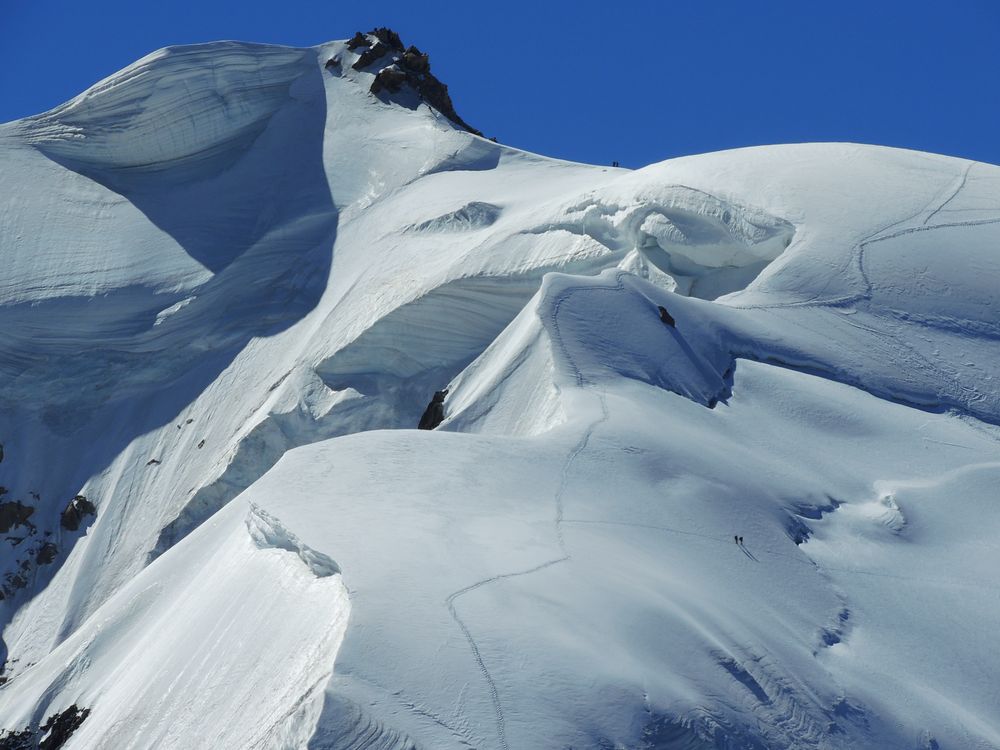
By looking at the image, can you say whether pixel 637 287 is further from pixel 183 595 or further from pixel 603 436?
pixel 183 595

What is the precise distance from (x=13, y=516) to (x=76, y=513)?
110cm

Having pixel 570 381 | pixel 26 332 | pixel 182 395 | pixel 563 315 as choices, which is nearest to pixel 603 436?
pixel 570 381

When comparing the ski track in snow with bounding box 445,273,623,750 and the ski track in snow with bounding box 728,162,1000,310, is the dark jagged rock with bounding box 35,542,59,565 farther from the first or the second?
the ski track in snow with bounding box 728,162,1000,310

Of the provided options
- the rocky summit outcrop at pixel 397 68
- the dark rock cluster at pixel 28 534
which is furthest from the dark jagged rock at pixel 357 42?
the dark rock cluster at pixel 28 534

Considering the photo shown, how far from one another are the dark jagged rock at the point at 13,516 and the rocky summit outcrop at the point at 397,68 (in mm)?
12217

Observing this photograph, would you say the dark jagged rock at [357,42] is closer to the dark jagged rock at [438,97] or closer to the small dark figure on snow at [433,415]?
the dark jagged rock at [438,97]

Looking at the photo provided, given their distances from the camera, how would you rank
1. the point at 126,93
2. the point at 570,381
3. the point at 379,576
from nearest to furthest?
the point at 379,576 < the point at 570,381 < the point at 126,93

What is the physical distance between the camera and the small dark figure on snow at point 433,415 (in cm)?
2012

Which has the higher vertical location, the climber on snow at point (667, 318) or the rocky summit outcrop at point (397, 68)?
the rocky summit outcrop at point (397, 68)

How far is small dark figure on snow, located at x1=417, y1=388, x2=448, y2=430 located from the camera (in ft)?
66.0

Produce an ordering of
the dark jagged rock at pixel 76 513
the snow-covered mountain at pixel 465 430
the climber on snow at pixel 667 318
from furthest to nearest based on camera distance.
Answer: the dark jagged rock at pixel 76 513 → the climber on snow at pixel 667 318 → the snow-covered mountain at pixel 465 430

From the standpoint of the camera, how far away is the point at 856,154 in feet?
78.4

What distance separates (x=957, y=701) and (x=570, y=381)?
614cm

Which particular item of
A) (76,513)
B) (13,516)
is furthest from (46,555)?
(13,516)
